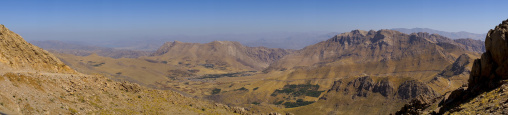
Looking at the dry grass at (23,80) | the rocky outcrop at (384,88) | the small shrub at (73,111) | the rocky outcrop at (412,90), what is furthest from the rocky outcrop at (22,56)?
the rocky outcrop at (384,88)

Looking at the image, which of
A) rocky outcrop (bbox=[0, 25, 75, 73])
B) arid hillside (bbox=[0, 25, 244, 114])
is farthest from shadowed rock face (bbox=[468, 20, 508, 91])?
rocky outcrop (bbox=[0, 25, 75, 73])

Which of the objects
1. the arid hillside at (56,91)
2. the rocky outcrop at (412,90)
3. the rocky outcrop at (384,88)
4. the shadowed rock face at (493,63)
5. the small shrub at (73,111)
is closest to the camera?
the shadowed rock face at (493,63)

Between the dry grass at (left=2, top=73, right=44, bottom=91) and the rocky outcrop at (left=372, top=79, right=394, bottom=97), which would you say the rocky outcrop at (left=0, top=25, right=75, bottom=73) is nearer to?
the dry grass at (left=2, top=73, right=44, bottom=91)

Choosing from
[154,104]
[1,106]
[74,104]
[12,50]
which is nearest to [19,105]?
[1,106]

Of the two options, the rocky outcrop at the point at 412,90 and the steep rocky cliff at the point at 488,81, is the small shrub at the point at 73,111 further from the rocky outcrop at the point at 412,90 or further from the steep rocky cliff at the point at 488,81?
the rocky outcrop at the point at 412,90

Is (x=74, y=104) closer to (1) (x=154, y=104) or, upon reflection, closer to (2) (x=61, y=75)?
(2) (x=61, y=75)

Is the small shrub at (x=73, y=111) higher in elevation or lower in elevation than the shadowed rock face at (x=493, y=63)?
lower
